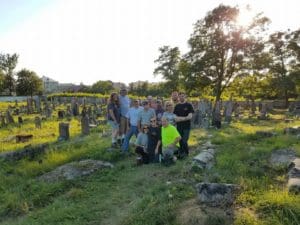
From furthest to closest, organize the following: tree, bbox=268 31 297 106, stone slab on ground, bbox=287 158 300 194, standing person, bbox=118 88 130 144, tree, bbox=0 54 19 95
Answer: tree, bbox=0 54 19 95
tree, bbox=268 31 297 106
standing person, bbox=118 88 130 144
stone slab on ground, bbox=287 158 300 194

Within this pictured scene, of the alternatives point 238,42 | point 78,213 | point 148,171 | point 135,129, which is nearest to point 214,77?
point 238,42

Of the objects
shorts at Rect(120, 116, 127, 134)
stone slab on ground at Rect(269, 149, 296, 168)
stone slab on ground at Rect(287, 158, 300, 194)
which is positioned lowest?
stone slab on ground at Rect(269, 149, 296, 168)

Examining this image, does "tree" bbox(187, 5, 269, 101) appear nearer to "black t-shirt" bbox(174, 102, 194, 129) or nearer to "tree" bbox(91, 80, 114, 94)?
"black t-shirt" bbox(174, 102, 194, 129)

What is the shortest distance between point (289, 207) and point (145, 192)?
9.97ft

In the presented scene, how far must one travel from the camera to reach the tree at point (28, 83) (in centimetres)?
6606

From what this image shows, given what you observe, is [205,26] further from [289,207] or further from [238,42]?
[289,207]

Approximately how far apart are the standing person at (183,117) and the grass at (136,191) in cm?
57

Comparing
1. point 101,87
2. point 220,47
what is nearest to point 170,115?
point 220,47

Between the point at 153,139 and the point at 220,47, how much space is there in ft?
72.4

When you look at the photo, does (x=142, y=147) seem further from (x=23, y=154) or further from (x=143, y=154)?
(x=23, y=154)

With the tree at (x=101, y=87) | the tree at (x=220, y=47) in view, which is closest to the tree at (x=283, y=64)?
the tree at (x=220, y=47)

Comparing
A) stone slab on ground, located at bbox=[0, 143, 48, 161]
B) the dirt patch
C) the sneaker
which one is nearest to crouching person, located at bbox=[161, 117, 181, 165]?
the sneaker

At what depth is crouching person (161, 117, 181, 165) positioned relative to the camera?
9.73 meters

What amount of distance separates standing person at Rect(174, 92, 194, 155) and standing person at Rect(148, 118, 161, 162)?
24.0 inches
